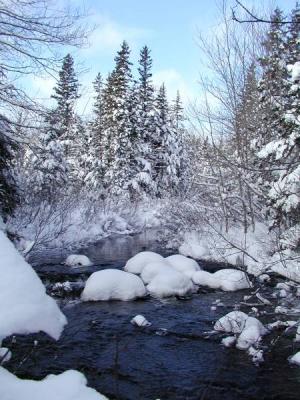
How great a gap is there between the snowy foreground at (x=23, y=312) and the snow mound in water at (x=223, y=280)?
29.1 feet

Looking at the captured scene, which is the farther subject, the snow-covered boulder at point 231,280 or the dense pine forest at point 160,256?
the snow-covered boulder at point 231,280

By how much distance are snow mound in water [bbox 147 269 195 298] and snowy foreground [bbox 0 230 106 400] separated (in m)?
7.95

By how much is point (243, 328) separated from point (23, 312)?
245 inches

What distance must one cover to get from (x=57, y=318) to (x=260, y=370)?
5.12 metres

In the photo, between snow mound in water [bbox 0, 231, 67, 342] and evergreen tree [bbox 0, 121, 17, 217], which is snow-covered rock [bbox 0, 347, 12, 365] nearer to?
snow mound in water [bbox 0, 231, 67, 342]

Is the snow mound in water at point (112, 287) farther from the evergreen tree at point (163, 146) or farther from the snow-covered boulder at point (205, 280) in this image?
the evergreen tree at point (163, 146)

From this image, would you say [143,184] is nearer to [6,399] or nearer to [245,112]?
[245,112]

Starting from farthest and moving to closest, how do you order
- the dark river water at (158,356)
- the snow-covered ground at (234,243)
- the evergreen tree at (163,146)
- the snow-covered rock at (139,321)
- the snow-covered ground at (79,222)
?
the evergreen tree at (163,146)
the snow-covered ground at (234,243)
the snow-covered ground at (79,222)
the snow-covered rock at (139,321)
the dark river water at (158,356)

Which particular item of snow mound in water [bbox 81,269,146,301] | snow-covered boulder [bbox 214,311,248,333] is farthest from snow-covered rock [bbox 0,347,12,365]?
snow mound in water [bbox 81,269,146,301]

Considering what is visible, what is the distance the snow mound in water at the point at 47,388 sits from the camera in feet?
5.82


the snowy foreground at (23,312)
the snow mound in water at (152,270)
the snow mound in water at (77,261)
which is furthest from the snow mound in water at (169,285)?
the snowy foreground at (23,312)

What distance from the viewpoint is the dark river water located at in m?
5.46

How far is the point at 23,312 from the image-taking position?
1.50 metres

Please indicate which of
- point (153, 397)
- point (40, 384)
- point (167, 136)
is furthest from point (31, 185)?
point (167, 136)
